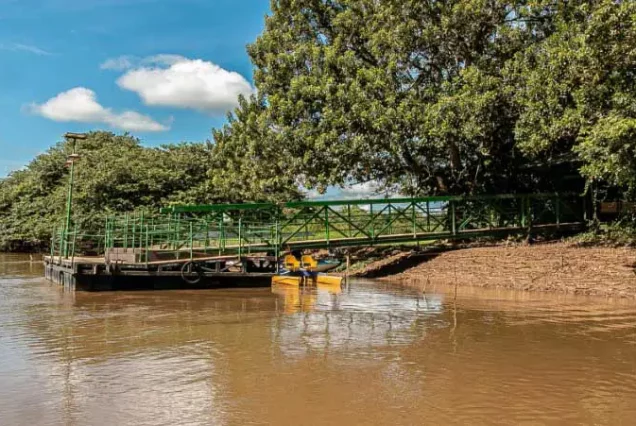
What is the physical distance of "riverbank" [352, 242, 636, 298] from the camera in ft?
52.8

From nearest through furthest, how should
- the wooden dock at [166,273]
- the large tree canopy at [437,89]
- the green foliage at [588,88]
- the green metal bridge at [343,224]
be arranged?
the green foliage at [588,88] → the large tree canopy at [437,89] → the wooden dock at [166,273] → the green metal bridge at [343,224]

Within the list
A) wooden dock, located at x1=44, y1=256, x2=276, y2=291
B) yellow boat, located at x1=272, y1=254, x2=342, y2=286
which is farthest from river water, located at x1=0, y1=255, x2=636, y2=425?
yellow boat, located at x1=272, y1=254, x2=342, y2=286

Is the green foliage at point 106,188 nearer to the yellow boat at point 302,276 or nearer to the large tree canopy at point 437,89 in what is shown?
the large tree canopy at point 437,89

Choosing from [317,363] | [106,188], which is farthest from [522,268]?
[106,188]

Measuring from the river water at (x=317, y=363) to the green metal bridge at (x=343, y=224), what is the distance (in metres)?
5.32

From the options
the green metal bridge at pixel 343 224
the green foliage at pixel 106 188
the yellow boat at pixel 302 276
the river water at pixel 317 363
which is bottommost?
the river water at pixel 317 363

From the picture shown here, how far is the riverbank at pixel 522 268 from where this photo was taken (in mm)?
16083

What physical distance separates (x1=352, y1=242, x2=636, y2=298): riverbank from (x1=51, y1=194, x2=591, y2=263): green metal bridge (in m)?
1.16

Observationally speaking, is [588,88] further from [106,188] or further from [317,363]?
[106,188]

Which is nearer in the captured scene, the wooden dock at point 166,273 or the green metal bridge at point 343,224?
the wooden dock at point 166,273

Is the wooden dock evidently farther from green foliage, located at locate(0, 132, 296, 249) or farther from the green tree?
green foliage, located at locate(0, 132, 296, 249)

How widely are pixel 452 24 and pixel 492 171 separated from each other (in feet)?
23.7

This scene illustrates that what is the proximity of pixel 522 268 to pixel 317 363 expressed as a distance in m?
12.1

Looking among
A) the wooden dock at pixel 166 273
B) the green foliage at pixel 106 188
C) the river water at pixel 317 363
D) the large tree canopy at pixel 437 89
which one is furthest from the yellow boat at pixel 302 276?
the green foliage at pixel 106 188
